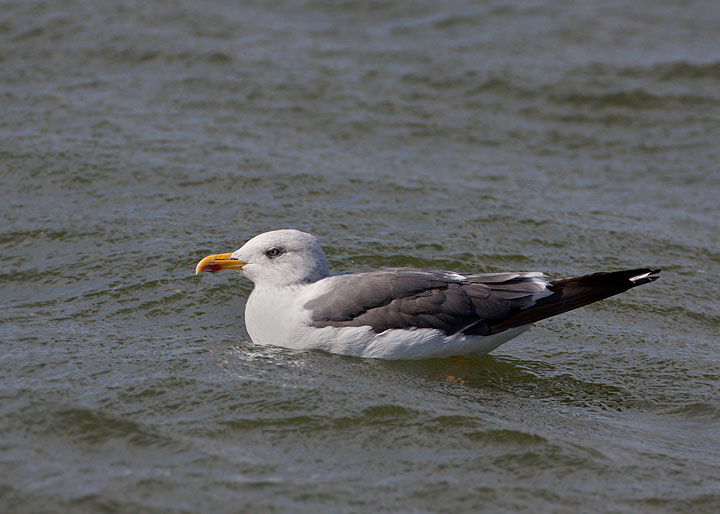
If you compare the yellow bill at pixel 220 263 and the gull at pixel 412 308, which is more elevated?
the yellow bill at pixel 220 263

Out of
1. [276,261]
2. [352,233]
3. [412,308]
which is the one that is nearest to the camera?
[412,308]

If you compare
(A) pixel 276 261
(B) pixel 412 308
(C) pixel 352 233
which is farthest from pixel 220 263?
(C) pixel 352 233

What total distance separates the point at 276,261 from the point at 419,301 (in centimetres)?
114

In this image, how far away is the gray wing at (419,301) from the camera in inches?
259

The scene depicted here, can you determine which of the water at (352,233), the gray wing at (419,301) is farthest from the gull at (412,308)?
the water at (352,233)

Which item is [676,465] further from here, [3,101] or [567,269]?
[3,101]

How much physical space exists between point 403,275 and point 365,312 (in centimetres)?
40

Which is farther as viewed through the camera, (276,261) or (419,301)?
(276,261)

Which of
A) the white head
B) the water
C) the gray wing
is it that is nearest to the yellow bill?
the white head

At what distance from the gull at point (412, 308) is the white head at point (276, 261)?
0.09 ft

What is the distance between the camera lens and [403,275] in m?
6.72

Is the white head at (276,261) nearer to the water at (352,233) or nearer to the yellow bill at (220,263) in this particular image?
the yellow bill at (220,263)

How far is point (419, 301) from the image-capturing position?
6617 millimetres

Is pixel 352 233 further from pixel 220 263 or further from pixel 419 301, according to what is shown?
pixel 419 301
